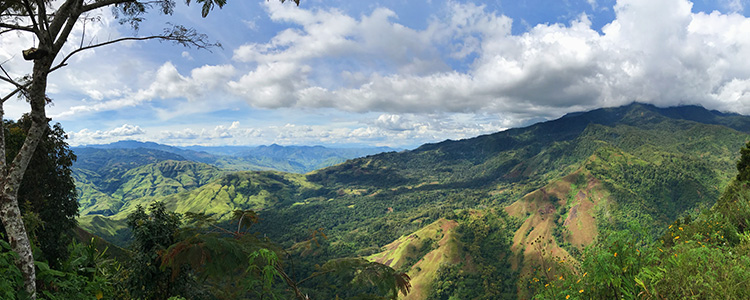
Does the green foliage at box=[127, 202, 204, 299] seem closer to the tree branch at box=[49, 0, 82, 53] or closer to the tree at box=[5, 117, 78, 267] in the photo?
the tree branch at box=[49, 0, 82, 53]

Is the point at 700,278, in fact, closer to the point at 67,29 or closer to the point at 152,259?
the point at 67,29

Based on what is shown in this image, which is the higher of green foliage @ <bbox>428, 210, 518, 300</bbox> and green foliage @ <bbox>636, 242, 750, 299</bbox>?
green foliage @ <bbox>636, 242, 750, 299</bbox>

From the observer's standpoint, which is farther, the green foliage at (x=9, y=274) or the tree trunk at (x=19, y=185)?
the tree trunk at (x=19, y=185)

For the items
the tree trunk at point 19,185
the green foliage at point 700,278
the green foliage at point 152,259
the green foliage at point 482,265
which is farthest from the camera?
the green foliage at point 482,265

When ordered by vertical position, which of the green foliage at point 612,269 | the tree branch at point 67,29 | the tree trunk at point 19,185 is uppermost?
the tree branch at point 67,29

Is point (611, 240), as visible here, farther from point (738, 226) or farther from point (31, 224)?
point (31, 224)

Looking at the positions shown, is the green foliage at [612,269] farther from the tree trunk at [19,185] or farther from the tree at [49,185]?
the tree at [49,185]

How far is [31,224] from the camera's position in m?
9.41

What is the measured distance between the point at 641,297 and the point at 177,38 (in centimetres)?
1243

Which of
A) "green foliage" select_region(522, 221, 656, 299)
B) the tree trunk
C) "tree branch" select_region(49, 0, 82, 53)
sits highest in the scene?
"tree branch" select_region(49, 0, 82, 53)

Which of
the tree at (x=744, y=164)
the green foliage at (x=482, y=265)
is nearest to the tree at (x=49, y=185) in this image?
the tree at (x=744, y=164)

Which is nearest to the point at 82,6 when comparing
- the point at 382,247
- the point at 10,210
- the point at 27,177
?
the point at 10,210

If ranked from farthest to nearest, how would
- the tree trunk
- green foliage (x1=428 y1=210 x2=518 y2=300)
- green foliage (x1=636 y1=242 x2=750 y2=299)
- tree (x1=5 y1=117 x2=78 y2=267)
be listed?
1. green foliage (x1=428 y1=210 x2=518 y2=300)
2. tree (x1=5 y1=117 x2=78 y2=267)
3. the tree trunk
4. green foliage (x1=636 y1=242 x2=750 y2=299)

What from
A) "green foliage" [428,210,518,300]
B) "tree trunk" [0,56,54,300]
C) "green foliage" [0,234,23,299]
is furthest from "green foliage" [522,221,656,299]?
"green foliage" [428,210,518,300]
